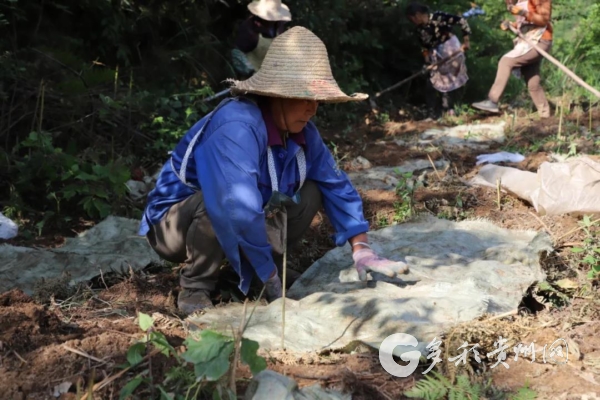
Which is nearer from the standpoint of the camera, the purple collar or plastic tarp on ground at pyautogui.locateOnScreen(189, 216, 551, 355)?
plastic tarp on ground at pyautogui.locateOnScreen(189, 216, 551, 355)

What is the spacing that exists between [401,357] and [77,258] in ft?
6.47

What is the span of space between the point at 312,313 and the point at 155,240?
87cm

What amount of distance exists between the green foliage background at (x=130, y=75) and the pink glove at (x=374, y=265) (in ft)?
6.34

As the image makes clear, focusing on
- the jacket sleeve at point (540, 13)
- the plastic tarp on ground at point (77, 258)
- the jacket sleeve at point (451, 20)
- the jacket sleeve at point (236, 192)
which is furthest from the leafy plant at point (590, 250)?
the jacket sleeve at point (451, 20)

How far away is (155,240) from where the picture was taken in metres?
3.30

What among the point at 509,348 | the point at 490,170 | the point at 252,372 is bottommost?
the point at 490,170

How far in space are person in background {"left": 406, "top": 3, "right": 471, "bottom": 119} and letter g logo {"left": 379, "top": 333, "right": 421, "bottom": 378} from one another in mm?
6241

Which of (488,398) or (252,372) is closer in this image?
(252,372)

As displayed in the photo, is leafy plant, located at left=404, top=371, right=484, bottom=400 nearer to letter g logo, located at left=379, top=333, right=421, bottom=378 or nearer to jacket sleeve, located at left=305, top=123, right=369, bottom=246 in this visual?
letter g logo, located at left=379, top=333, right=421, bottom=378

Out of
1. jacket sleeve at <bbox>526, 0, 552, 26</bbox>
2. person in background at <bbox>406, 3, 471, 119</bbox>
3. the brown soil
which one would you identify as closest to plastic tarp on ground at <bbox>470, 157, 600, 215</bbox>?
the brown soil

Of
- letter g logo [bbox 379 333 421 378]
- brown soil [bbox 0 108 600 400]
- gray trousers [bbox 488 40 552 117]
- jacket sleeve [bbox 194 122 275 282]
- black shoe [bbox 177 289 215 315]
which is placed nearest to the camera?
brown soil [bbox 0 108 600 400]

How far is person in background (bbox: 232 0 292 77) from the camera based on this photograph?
21.4ft

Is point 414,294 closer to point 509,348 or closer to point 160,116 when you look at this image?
point 509,348

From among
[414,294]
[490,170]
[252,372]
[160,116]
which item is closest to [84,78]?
[160,116]
